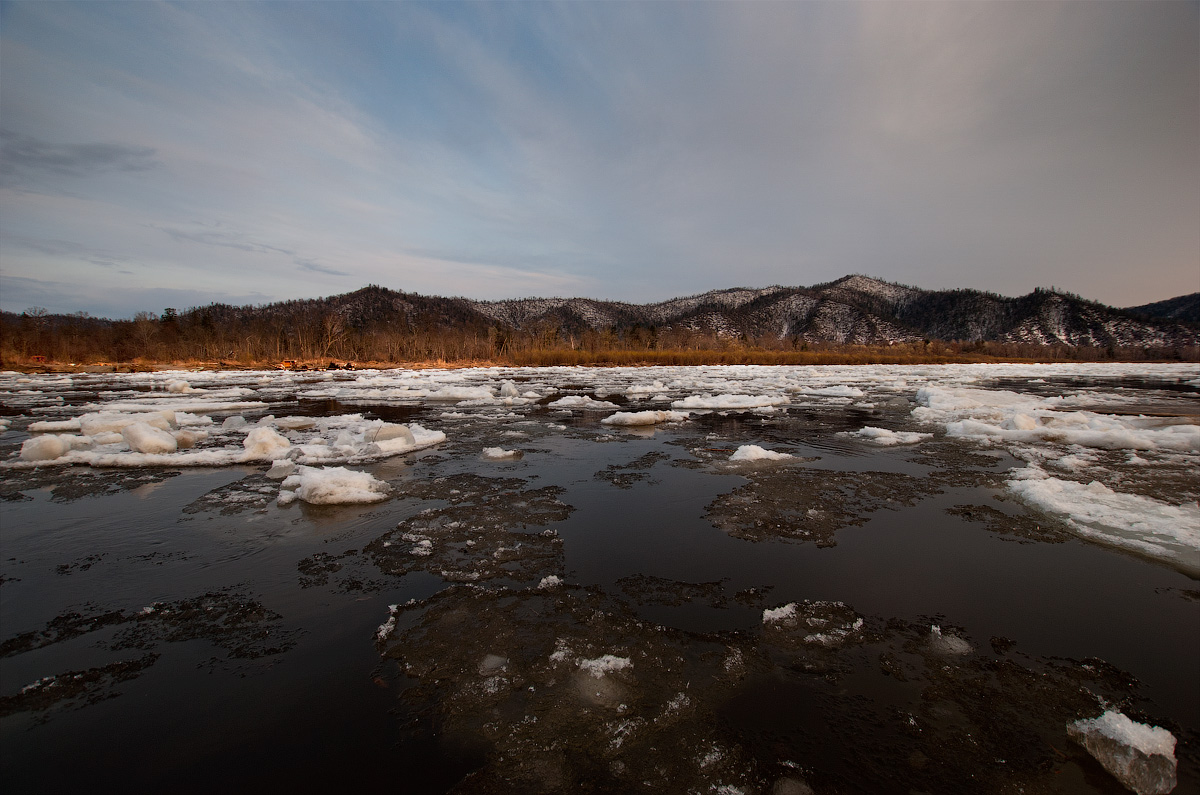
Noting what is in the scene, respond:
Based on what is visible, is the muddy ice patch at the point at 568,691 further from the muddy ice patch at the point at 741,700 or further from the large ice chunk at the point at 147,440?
the large ice chunk at the point at 147,440

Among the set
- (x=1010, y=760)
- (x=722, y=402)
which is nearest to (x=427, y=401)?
(x=722, y=402)

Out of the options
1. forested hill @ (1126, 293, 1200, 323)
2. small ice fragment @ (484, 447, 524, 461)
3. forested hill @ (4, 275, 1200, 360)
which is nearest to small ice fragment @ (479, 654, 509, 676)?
small ice fragment @ (484, 447, 524, 461)

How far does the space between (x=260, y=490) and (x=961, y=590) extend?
23.4ft

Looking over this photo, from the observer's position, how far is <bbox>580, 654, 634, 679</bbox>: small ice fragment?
8.37 feet

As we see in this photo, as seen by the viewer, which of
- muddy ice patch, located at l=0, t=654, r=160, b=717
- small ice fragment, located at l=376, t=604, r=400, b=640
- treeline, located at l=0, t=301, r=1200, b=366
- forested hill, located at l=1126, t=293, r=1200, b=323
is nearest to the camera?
muddy ice patch, located at l=0, t=654, r=160, b=717

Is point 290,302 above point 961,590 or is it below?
above

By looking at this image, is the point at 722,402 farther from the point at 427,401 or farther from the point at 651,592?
the point at 651,592

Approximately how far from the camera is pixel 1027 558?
→ 4.01 m

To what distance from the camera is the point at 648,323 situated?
439 ft

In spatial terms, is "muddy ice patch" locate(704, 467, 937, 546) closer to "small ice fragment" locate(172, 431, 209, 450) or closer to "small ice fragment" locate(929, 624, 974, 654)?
"small ice fragment" locate(929, 624, 974, 654)

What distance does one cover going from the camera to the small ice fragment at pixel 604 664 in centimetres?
255

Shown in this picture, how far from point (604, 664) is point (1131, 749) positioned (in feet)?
7.36

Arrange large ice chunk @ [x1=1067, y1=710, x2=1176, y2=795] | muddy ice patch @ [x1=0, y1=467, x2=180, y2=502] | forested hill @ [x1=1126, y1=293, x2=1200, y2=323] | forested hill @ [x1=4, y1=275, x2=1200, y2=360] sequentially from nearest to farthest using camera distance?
large ice chunk @ [x1=1067, y1=710, x2=1176, y2=795] < muddy ice patch @ [x1=0, y1=467, x2=180, y2=502] < forested hill @ [x1=4, y1=275, x2=1200, y2=360] < forested hill @ [x1=1126, y1=293, x2=1200, y2=323]

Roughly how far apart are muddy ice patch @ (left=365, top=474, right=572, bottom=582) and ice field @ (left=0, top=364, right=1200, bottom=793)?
0.04 meters
